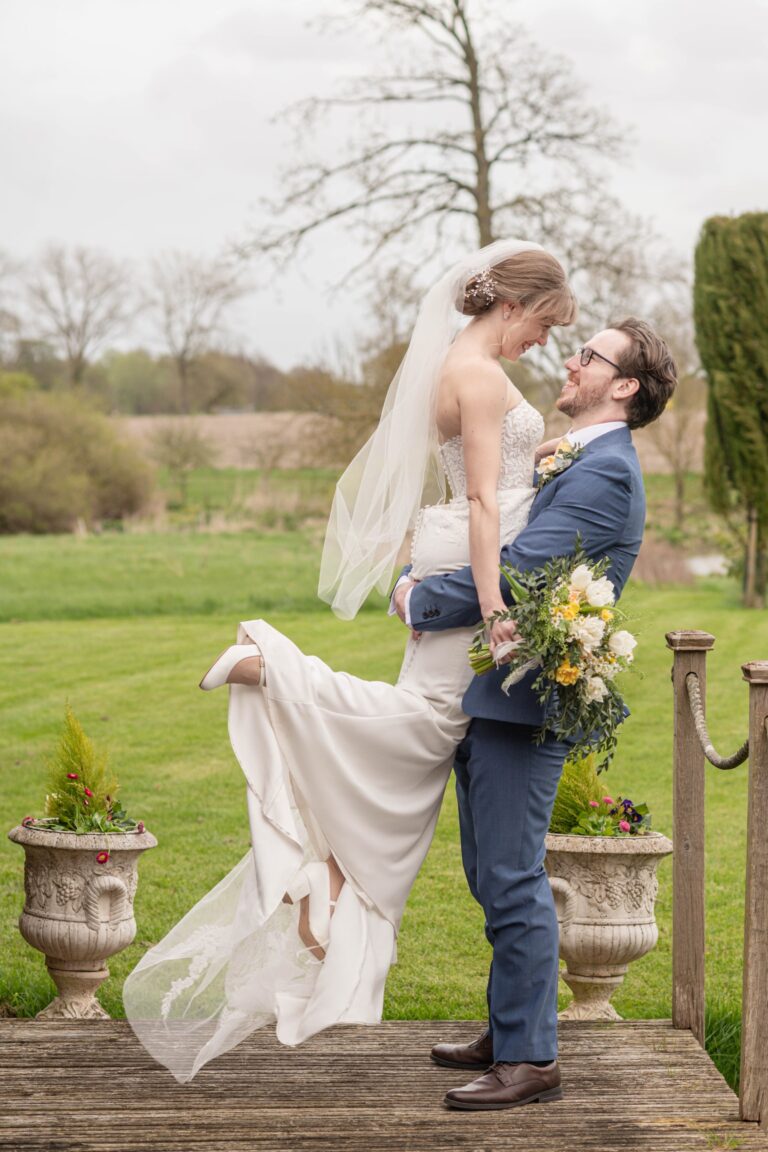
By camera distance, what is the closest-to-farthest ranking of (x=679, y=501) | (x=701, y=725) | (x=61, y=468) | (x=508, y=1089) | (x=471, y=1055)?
(x=508, y=1089) < (x=471, y=1055) < (x=701, y=725) < (x=61, y=468) < (x=679, y=501)

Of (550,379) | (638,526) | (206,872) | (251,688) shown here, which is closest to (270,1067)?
(251,688)

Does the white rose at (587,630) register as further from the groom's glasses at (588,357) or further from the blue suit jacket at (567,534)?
the groom's glasses at (588,357)

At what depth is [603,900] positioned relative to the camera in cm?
474

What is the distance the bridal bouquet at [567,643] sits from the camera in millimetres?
3400

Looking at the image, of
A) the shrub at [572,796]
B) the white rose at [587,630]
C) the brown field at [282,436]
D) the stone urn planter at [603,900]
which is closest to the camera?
the white rose at [587,630]

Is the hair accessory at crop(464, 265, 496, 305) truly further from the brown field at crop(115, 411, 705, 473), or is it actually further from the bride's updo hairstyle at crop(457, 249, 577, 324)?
the brown field at crop(115, 411, 705, 473)

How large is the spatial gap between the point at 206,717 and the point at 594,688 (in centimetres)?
869

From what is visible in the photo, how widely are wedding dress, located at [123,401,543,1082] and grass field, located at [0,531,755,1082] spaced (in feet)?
1.78

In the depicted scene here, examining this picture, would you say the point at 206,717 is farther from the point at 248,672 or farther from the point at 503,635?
the point at 503,635

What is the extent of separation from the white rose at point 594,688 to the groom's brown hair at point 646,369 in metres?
0.72

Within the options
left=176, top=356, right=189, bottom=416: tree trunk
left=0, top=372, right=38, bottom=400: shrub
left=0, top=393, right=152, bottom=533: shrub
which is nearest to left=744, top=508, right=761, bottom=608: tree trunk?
left=0, top=393, right=152, bottom=533: shrub

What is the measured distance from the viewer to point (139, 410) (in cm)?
4697

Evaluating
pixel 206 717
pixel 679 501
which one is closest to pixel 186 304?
pixel 679 501

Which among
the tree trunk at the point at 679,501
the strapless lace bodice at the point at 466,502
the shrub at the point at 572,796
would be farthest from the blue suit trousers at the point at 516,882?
the tree trunk at the point at 679,501
